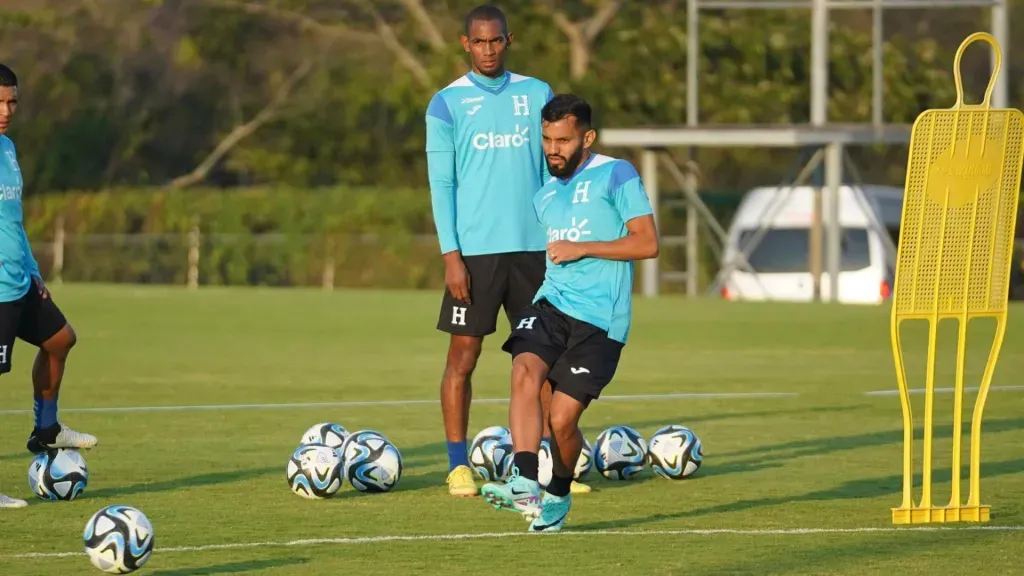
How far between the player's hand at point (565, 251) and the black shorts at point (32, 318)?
3.16m

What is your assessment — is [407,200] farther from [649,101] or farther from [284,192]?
[649,101]

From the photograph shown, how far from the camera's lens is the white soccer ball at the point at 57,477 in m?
9.60

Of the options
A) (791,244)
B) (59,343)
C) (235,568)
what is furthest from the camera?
(791,244)

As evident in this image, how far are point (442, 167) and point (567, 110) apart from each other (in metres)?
1.45

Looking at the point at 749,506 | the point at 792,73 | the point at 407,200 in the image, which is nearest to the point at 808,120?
the point at 792,73

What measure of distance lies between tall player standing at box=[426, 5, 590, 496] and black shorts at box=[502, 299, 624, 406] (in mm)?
1111

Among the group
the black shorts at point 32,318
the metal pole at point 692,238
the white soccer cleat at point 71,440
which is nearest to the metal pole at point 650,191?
the metal pole at point 692,238

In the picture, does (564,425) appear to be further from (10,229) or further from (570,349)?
(10,229)

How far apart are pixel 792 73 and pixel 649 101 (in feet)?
12.3

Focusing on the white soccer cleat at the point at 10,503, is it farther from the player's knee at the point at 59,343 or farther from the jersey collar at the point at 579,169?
the jersey collar at the point at 579,169

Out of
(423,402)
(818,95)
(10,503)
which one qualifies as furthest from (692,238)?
(10,503)

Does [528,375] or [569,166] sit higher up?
[569,166]

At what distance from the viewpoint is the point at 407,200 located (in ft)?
150

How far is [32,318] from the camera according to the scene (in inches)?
418
